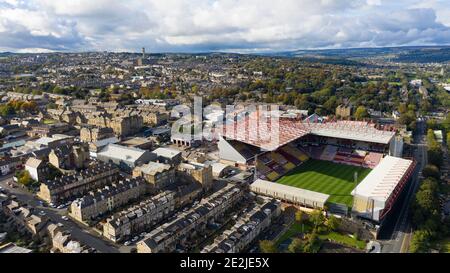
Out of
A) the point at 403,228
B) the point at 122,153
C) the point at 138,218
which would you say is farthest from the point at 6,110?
the point at 403,228

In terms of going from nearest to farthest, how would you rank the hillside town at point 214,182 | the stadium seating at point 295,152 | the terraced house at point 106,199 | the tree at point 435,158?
1. the hillside town at point 214,182
2. the terraced house at point 106,199
3. the tree at point 435,158
4. the stadium seating at point 295,152

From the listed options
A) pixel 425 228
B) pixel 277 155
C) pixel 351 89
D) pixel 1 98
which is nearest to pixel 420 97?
pixel 351 89

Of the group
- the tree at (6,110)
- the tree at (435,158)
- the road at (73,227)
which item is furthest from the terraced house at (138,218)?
the tree at (6,110)

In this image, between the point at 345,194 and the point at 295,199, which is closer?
the point at 295,199

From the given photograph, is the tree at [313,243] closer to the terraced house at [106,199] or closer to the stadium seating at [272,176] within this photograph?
the stadium seating at [272,176]

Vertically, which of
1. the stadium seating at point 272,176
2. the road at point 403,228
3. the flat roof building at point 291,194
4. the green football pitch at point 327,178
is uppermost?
the flat roof building at point 291,194

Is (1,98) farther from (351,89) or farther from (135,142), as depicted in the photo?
(351,89)

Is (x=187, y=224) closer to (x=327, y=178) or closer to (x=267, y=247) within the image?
(x=267, y=247)
